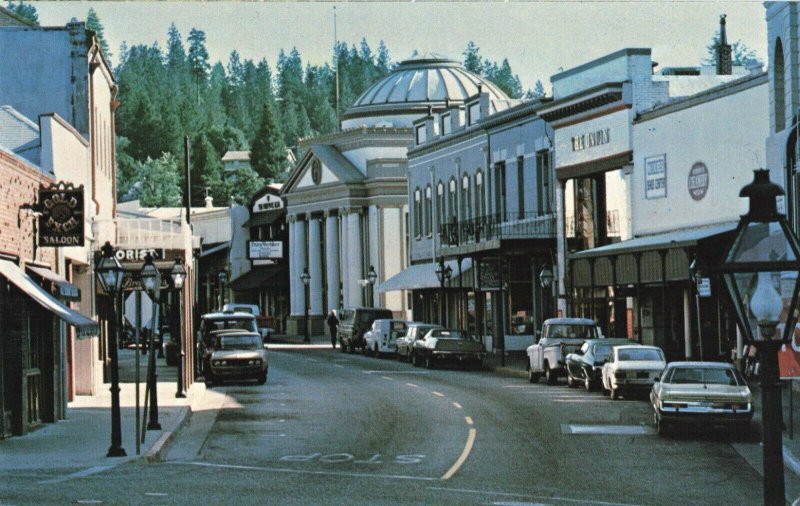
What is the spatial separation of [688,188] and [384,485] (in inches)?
1079

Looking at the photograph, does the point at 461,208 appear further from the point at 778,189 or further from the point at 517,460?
the point at 778,189

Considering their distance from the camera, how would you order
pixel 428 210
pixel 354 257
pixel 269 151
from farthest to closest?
pixel 269 151, pixel 354 257, pixel 428 210

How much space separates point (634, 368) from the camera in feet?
108

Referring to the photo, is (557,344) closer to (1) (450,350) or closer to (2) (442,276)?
(1) (450,350)

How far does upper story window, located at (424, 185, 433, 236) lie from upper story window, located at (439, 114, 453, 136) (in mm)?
2931

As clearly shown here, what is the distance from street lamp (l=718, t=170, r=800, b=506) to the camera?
36.4 feet

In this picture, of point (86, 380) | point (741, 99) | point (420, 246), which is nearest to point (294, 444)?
point (86, 380)

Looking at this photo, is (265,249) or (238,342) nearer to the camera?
(238,342)

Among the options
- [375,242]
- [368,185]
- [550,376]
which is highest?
[368,185]

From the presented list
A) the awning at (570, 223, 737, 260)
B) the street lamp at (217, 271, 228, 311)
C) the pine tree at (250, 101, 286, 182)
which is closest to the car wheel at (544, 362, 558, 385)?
the awning at (570, 223, 737, 260)

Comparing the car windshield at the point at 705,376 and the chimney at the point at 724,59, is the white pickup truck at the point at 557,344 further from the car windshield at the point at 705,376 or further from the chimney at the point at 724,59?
the chimney at the point at 724,59

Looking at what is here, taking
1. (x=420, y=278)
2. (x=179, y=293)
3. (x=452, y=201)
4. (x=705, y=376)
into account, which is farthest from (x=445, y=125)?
(x=705, y=376)

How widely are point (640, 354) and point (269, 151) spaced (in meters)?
140

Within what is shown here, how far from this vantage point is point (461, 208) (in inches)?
2579
